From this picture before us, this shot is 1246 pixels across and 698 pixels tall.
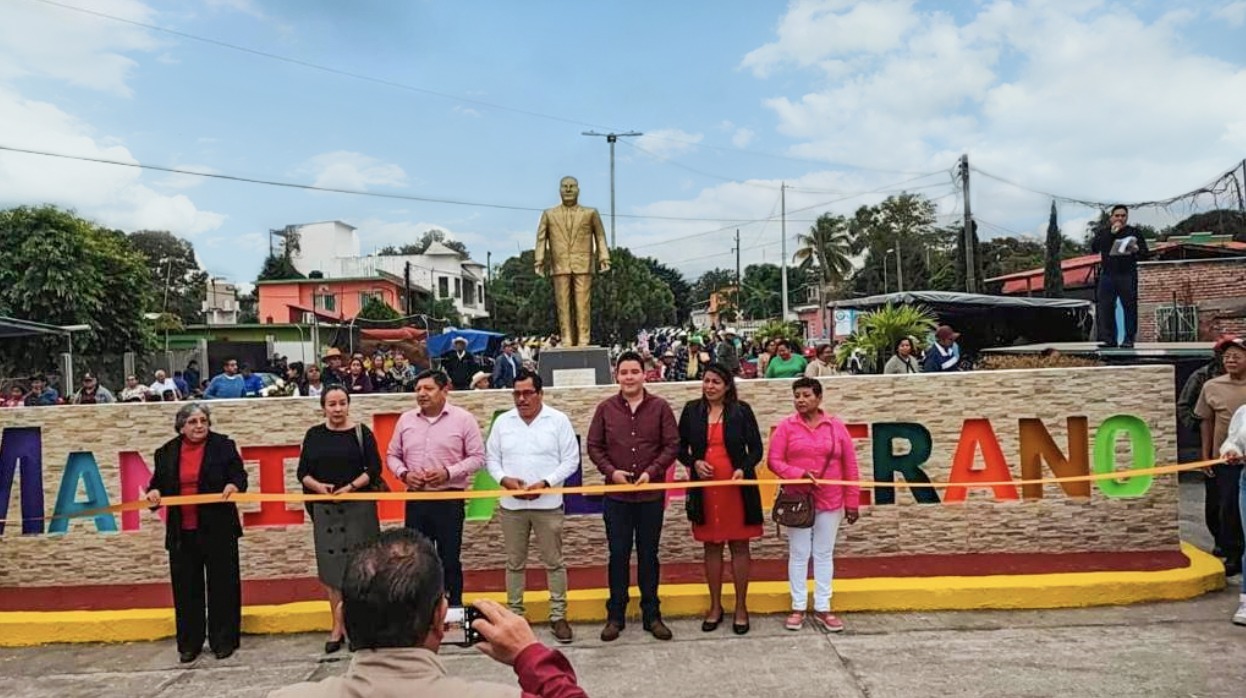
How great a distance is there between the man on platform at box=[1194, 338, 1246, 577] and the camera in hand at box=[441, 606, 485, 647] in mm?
5624

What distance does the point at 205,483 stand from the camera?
5.47 m

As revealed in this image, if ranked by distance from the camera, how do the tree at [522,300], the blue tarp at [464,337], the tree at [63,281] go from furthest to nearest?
the tree at [522,300], the tree at [63,281], the blue tarp at [464,337]

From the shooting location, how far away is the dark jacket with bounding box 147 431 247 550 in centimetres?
546

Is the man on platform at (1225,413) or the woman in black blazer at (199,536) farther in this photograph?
the man on platform at (1225,413)

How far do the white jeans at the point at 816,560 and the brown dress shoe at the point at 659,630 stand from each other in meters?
0.82

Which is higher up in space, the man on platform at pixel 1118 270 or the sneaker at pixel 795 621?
the man on platform at pixel 1118 270

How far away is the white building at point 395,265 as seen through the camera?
2557 inches

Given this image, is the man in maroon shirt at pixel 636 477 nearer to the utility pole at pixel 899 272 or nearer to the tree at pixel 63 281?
the tree at pixel 63 281

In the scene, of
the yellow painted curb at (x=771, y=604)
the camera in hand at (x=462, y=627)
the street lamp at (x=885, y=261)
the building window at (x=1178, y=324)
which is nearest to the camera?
the camera in hand at (x=462, y=627)

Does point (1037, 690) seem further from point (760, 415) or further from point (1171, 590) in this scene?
point (760, 415)

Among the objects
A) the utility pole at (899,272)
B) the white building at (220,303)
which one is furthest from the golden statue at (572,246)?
the white building at (220,303)

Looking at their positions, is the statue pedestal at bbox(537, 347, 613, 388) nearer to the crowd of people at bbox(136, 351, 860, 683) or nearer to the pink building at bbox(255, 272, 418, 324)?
the crowd of people at bbox(136, 351, 860, 683)

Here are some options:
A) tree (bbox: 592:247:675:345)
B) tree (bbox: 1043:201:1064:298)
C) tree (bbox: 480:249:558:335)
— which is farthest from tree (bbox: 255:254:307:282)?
tree (bbox: 1043:201:1064:298)

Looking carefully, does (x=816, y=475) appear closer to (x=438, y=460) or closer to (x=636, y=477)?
(x=636, y=477)
